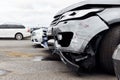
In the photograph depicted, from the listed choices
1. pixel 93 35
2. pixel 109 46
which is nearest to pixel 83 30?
pixel 93 35

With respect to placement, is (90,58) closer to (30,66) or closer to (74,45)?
(74,45)

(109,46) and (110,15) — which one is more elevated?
(110,15)

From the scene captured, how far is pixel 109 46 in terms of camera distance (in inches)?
192

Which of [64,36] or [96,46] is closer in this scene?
[96,46]

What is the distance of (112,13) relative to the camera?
4.96m

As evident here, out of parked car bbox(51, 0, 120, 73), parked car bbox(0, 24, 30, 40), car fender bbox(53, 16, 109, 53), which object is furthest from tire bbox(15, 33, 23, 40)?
car fender bbox(53, 16, 109, 53)

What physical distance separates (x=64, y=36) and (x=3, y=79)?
148 centimetres

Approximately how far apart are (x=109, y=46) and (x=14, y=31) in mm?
16161

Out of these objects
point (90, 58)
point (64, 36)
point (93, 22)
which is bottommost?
point (90, 58)

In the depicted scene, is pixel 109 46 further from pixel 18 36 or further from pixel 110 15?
pixel 18 36

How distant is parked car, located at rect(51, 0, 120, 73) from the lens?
4.85 meters

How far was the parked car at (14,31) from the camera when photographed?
66.2 ft

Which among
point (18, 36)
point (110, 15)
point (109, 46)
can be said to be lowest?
point (18, 36)

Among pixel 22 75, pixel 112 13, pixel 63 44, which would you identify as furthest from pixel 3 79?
pixel 112 13
